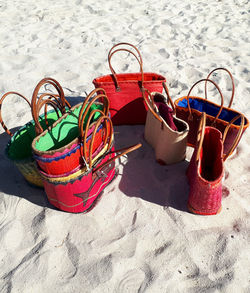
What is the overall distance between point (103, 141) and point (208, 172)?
2.61 feet

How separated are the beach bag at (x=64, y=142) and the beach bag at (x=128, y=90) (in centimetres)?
30

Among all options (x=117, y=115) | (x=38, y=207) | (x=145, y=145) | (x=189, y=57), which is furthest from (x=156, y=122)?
(x=189, y=57)

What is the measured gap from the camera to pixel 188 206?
155cm

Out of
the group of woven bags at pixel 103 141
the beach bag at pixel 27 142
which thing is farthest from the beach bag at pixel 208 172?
the beach bag at pixel 27 142

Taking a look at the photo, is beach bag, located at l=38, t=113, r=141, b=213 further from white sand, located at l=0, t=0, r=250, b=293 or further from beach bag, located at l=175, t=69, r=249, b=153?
beach bag, located at l=175, t=69, r=249, b=153

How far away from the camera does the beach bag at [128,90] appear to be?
1907 mm

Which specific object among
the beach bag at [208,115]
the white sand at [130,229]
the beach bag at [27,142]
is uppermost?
the beach bag at [27,142]

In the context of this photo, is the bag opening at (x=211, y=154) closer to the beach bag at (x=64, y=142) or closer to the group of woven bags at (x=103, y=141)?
the group of woven bags at (x=103, y=141)

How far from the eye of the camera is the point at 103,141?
5.08 feet

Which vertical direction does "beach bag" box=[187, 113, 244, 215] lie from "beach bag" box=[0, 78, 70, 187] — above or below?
below

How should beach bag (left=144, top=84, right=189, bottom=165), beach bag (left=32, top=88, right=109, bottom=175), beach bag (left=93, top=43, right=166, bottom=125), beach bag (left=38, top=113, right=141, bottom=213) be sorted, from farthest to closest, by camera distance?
beach bag (left=93, top=43, right=166, bottom=125) < beach bag (left=144, top=84, right=189, bottom=165) < beach bag (left=38, top=113, right=141, bottom=213) < beach bag (left=32, top=88, right=109, bottom=175)

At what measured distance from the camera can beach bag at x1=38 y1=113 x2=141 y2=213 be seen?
133 centimetres

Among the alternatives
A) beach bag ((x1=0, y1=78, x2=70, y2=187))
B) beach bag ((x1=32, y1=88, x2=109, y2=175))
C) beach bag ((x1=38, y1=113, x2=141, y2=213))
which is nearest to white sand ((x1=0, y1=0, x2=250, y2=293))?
beach bag ((x1=38, y1=113, x2=141, y2=213))

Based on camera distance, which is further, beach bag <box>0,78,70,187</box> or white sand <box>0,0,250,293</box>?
beach bag <box>0,78,70,187</box>
